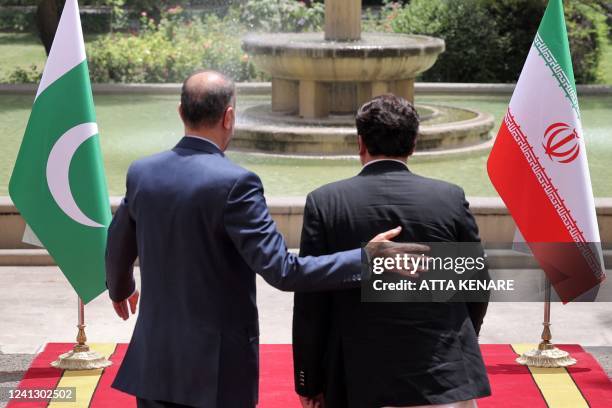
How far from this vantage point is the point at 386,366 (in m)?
4.49

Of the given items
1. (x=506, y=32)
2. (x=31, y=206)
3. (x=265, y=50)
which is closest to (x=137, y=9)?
(x=506, y=32)

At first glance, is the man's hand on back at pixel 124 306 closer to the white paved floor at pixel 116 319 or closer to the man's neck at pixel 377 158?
the man's neck at pixel 377 158

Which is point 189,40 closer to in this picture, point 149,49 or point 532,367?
point 149,49

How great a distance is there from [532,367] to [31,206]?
2893mm

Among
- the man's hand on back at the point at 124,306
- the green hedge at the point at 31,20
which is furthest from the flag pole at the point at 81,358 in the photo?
the green hedge at the point at 31,20

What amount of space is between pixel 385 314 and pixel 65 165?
2.87 metres

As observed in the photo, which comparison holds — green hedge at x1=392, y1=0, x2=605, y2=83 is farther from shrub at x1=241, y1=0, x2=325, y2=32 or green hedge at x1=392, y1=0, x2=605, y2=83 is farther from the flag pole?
the flag pole

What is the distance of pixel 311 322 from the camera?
4.59 meters

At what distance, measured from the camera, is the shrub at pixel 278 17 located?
23.7m

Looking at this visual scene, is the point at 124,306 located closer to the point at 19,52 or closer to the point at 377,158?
the point at 377,158

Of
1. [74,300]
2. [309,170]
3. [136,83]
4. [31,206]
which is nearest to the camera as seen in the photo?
[31,206]

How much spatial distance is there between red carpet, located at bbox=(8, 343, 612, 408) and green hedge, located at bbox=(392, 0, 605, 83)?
628 inches

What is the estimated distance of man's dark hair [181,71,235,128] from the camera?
4.55m

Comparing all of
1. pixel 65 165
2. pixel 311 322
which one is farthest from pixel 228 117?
pixel 65 165
